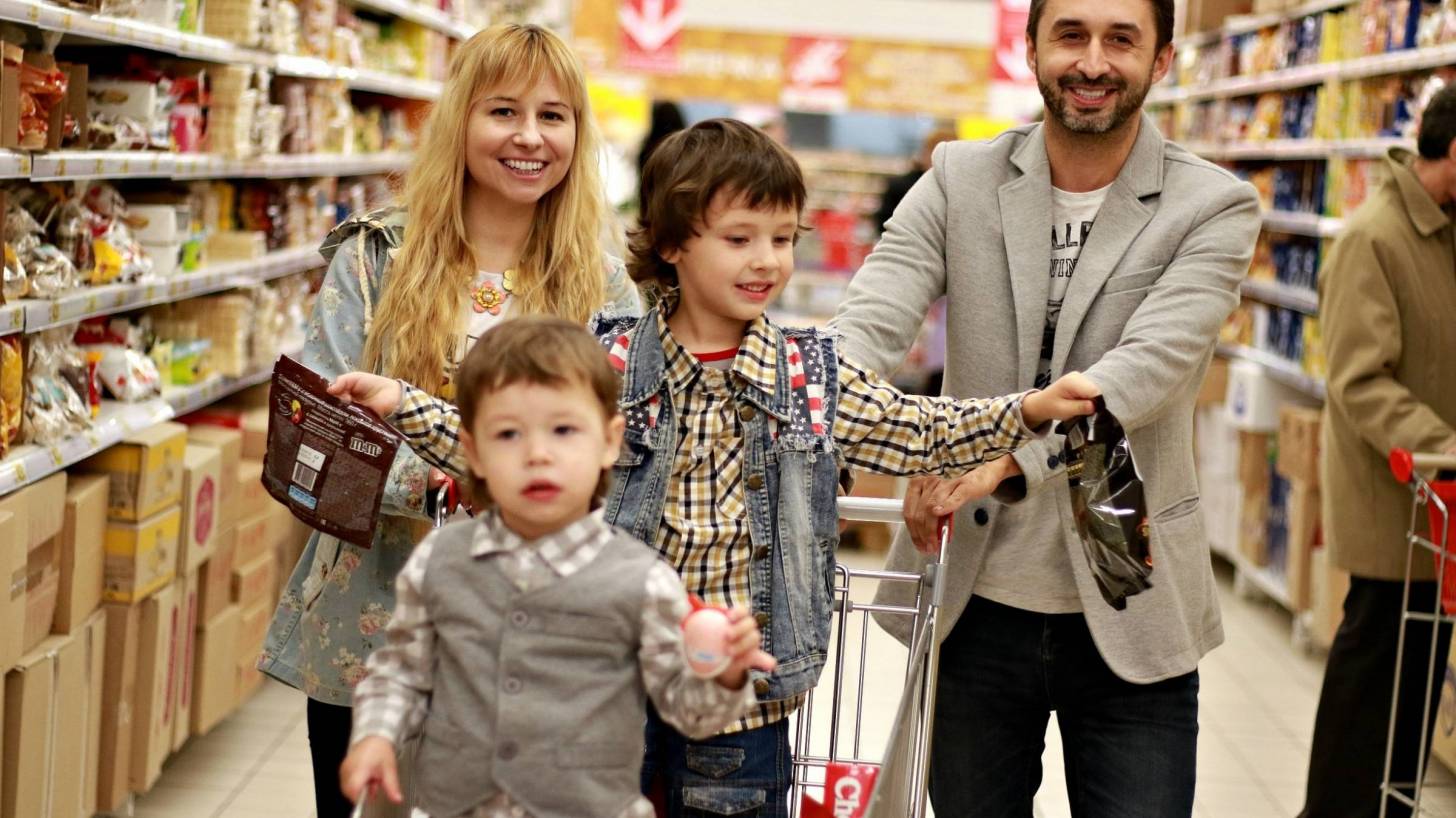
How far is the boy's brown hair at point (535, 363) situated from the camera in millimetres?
1735

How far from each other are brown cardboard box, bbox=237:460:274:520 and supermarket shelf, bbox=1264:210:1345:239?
157 inches

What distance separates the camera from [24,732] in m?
3.38

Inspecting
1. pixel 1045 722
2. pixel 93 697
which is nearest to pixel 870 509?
pixel 1045 722

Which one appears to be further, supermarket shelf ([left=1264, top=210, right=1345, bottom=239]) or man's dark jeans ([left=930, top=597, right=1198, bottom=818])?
supermarket shelf ([left=1264, top=210, right=1345, bottom=239])

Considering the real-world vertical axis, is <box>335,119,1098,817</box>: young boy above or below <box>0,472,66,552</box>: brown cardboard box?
above

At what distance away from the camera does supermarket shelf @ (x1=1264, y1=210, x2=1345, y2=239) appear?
641 cm

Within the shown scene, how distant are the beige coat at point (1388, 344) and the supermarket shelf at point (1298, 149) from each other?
118 cm

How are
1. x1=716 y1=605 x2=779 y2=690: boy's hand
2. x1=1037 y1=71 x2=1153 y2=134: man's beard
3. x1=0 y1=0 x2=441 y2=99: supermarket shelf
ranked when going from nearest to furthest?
x1=716 y1=605 x2=779 y2=690: boy's hand, x1=1037 y1=71 x2=1153 y2=134: man's beard, x1=0 y1=0 x2=441 y2=99: supermarket shelf

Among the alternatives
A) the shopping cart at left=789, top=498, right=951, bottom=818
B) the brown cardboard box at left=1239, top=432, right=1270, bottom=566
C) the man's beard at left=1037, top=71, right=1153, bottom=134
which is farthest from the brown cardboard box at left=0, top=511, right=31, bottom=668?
the brown cardboard box at left=1239, top=432, right=1270, bottom=566

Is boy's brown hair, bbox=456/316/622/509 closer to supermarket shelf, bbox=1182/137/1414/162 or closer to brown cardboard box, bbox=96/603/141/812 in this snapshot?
brown cardboard box, bbox=96/603/141/812

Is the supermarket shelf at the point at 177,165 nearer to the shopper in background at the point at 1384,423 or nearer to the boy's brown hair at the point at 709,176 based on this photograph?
the boy's brown hair at the point at 709,176

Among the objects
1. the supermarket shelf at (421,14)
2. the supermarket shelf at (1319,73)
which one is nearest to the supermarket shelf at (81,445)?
the supermarket shelf at (421,14)

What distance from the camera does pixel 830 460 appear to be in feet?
6.86

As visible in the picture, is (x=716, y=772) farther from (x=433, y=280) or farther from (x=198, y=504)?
(x=198, y=504)
